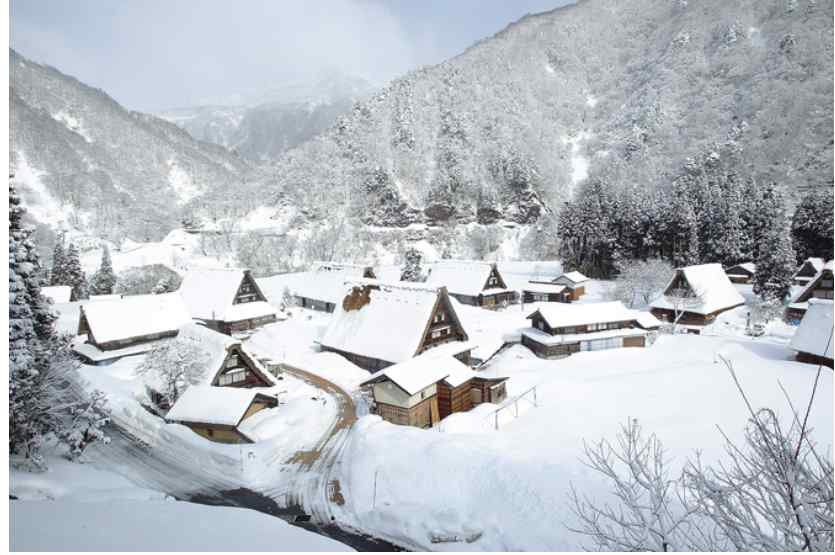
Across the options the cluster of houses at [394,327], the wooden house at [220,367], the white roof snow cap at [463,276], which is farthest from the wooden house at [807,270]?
the wooden house at [220,367]

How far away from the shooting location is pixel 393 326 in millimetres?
31469

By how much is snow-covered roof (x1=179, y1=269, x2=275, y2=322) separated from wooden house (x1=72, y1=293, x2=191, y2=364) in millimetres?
4384

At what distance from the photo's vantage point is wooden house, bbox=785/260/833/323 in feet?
134

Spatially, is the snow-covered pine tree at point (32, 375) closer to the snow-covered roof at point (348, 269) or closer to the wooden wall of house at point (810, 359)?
the snow-covered roof at point (348, 269)

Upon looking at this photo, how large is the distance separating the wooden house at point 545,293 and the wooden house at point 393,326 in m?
26.4

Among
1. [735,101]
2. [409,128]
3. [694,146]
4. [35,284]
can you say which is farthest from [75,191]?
[735,101]

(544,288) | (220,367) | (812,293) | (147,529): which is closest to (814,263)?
(812,293)

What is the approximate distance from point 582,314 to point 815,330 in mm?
15557

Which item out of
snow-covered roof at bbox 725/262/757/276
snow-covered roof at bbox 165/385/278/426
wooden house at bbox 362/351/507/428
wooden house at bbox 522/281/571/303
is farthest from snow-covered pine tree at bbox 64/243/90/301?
snow-covered roof at bbox 725/262/757/276

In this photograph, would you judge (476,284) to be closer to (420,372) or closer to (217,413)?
(420,372)

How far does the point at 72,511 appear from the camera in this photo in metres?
10.2

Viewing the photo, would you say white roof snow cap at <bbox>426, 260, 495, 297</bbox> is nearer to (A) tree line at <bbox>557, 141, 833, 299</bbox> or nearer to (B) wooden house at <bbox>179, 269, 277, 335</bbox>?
(B) wooden house at <bbox>179, 269, 277, 335</bbox>

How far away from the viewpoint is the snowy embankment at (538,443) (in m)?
14.7

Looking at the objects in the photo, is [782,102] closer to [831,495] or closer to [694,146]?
[694,146]
